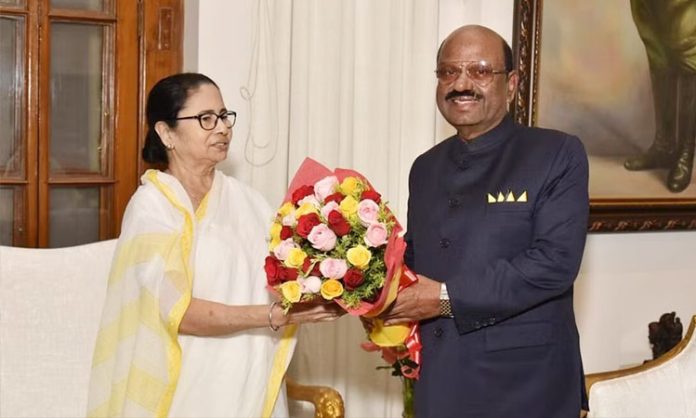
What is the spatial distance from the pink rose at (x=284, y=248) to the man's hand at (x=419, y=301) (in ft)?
1.09

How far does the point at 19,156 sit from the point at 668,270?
2.92 metres

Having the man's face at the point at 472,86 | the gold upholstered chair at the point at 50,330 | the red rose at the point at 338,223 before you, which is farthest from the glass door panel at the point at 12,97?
the man's face at the point at 472,86

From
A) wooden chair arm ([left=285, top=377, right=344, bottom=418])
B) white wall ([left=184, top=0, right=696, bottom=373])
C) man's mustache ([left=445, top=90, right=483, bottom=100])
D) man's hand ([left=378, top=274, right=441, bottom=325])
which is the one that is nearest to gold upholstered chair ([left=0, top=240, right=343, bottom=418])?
wooden chair arm ([left=285, top=377, right=344, bottom=418])

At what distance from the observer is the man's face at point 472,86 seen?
2.76 meters

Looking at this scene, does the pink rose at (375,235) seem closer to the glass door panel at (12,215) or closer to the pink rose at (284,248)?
the pink rose at (284,248)

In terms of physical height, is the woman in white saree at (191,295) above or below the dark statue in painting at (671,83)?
below

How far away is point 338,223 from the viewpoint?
2.56 metres

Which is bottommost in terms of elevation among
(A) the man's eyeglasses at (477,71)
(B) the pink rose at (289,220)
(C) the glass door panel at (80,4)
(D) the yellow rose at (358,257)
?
(D) the yellow rose at (358,257)

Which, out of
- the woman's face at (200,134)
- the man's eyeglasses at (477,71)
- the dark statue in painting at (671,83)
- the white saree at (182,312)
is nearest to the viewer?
the man's eyeglasses at (477,71)

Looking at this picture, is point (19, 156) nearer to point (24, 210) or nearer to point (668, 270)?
point (24, 210)

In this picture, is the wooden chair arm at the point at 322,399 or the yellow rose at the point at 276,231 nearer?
the yellow rose at the point at 276,231

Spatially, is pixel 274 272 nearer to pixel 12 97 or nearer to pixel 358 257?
pixel 358 257

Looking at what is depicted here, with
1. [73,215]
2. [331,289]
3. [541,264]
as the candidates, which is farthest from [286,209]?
[73,215]

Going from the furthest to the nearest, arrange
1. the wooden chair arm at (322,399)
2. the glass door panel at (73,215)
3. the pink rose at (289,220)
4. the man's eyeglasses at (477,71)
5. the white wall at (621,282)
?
the white wall at (621,282) < the glass door panel at (73,215) < the wooden chair arm at (322,399) < the man's eyeglasses at (477,71) < the pink rose at (289,220)
